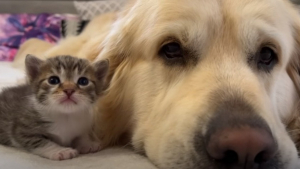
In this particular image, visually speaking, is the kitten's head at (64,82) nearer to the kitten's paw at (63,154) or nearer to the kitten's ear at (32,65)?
the kitten's ear at (32,65)

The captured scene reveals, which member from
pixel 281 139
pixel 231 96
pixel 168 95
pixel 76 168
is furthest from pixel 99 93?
pixel 281 139

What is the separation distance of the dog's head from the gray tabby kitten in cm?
20

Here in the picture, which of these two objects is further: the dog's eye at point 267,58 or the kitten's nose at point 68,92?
the dog's eye at point 267,58

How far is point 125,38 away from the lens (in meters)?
1.86

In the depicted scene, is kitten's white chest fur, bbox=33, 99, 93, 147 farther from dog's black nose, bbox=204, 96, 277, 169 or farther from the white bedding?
the white bedding

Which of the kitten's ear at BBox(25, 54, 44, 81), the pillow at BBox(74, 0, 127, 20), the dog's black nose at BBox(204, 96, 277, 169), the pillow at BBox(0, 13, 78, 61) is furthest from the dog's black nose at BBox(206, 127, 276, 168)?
the pillow at BBox(74, 0, 127, 20)

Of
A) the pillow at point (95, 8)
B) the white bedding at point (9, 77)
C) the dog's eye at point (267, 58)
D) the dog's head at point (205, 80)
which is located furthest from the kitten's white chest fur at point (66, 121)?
the pillow at point (95, 8)

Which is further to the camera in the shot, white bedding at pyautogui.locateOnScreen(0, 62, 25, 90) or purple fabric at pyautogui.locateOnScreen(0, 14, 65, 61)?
purple fabric at pyautogui.locateOnScreen(0, 14, 65, 61)

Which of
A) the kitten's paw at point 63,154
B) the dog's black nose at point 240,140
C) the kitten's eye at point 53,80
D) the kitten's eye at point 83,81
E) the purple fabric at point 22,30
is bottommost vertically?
the kitten's paw at point 63,154

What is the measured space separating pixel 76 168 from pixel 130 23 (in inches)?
30.8

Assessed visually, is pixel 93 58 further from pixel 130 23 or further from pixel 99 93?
pixel 99 93

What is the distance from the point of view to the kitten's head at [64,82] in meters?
1.48

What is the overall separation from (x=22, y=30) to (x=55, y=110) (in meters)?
3.60

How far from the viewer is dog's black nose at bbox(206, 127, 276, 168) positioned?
44.9 inches
